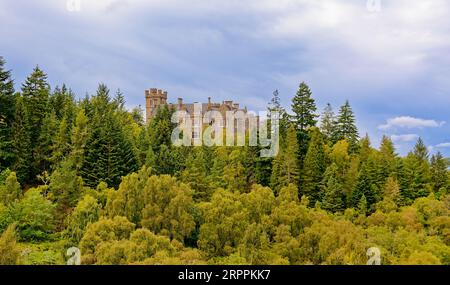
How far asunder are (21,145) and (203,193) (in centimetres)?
1306

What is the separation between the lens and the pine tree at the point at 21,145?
112ft

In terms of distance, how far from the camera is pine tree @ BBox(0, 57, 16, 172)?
33.7 metres

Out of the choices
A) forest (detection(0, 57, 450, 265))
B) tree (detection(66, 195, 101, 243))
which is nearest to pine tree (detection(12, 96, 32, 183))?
forest (detection(0, 57, 450, 265))

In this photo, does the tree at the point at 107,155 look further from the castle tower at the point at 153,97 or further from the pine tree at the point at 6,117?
the castle tower at the point at 153,97

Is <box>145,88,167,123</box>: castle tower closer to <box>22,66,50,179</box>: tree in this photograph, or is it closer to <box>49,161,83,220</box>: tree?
<box>22,66,50,179</box>: tree

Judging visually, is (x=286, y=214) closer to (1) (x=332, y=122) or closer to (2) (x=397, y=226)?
(2) (x=397, y=226)

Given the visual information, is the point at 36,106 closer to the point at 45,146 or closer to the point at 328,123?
the point at 45,146

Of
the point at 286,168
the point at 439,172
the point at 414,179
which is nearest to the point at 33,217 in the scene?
the point at 286,168

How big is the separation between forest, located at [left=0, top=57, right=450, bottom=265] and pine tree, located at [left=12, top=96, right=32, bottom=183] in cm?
7

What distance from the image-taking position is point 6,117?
36156 mm

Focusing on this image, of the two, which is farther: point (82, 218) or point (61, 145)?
point (61, 145)

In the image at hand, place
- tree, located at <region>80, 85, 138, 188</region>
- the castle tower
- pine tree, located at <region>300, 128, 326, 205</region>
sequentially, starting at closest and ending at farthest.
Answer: tree, located at <region>80, 85, 138, 188</region> → pine tree, located at <region>300, 128, 326, 205</region> → the castle tower

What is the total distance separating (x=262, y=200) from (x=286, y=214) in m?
1.53

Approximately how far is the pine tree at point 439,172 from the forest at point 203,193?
0.10 meters
